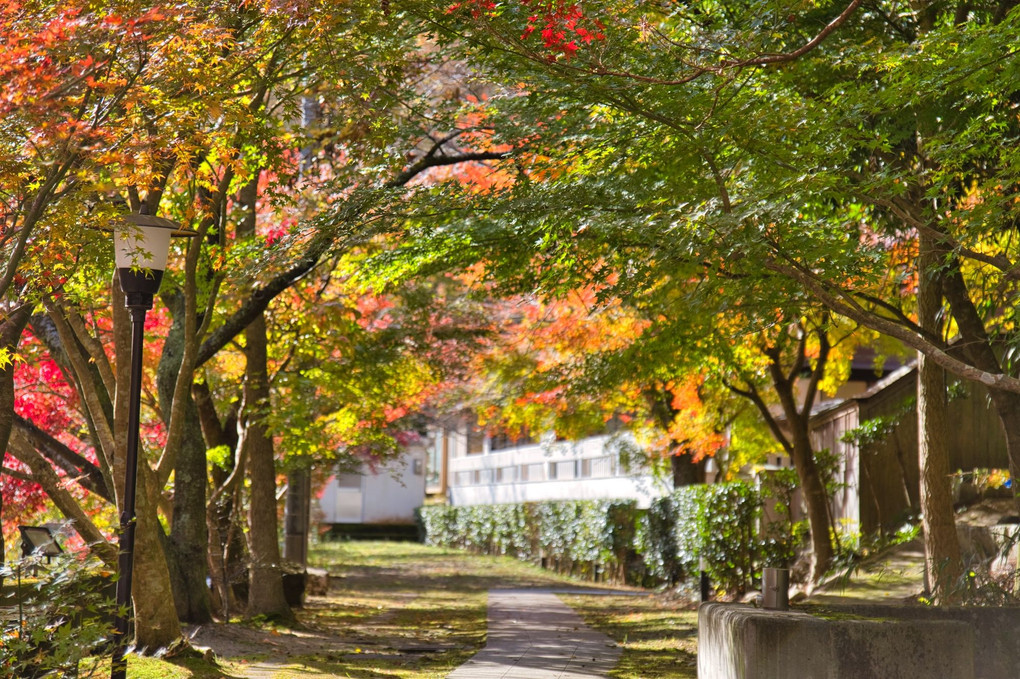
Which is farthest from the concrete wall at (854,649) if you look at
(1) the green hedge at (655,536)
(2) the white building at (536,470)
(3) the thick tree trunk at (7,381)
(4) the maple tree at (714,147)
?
(2) the white building at (536,470)

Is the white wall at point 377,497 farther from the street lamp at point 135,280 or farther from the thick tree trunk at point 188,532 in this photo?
the street lamp at point 135,280

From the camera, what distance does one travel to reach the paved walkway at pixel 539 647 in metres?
9.30

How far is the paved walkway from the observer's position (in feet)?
30.5

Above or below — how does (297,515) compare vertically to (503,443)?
below

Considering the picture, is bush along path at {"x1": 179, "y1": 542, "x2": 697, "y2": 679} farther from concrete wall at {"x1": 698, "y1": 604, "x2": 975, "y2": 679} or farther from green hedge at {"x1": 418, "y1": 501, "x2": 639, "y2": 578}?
concrete wall at {"x1": 698, "y1": 604, "x2": 975, "y2": 679}

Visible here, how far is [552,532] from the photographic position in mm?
24453

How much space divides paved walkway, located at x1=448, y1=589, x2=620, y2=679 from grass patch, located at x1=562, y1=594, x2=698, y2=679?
0.21 metres

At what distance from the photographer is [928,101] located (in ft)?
25.3

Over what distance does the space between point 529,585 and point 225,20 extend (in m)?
14.6

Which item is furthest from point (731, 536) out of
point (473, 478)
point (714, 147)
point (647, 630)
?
point (473, 478)

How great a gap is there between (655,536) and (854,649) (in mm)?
12186

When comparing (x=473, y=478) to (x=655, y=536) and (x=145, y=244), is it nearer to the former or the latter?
(x=655, y=536)

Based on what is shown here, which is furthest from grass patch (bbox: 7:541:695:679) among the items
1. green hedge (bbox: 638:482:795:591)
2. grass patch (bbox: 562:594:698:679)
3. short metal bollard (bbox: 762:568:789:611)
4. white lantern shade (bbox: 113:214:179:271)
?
white lantern shade (bbox: 113:214:179:271)

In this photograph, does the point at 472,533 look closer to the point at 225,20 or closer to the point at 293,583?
the point at 293,583
